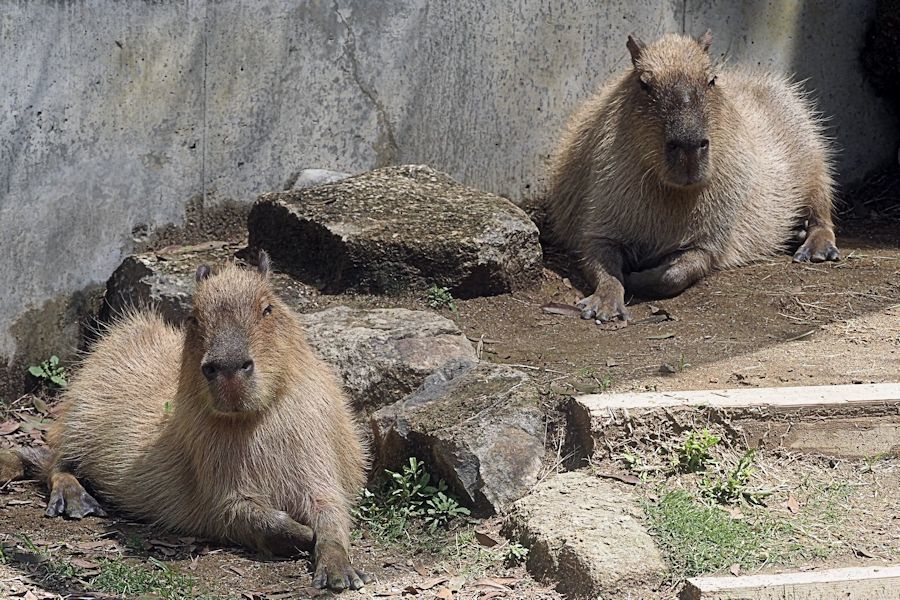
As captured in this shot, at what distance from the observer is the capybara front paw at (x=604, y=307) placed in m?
6.04

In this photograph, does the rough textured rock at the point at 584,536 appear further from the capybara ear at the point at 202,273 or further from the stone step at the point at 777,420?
the capybara ear at the point at 202,273

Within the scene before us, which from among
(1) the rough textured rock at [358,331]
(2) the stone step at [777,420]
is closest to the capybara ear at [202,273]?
(1) the rough textured rock at [358,331]

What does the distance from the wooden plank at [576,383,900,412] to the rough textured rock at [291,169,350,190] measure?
2.33 meters

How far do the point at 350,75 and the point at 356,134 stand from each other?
0.31 meters

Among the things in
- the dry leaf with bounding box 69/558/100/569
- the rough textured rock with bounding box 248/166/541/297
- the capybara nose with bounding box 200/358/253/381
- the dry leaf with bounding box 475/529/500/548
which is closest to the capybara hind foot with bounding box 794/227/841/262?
the rough textured rock with bounding box 248/166/541/297

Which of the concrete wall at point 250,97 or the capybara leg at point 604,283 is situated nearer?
the concrete wall at point 250,97

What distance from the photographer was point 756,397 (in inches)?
177

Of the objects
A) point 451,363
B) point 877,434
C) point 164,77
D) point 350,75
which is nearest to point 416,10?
point 350,75

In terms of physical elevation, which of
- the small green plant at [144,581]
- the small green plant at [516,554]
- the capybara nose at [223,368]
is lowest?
the small green plant at [144,581]

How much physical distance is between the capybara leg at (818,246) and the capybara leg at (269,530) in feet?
12.5

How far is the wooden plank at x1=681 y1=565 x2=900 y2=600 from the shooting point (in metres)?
3.52

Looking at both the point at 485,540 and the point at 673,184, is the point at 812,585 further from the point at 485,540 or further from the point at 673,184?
the point at 673,184

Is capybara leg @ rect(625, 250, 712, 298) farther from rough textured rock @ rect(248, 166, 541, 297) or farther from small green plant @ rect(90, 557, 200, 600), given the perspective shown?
small green plant @ rect(90, 557, 200, 600)

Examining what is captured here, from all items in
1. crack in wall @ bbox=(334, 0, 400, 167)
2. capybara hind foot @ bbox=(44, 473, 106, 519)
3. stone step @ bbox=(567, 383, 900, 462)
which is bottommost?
capybara hind foot @ bbox=(44, 473, 106, 519)
